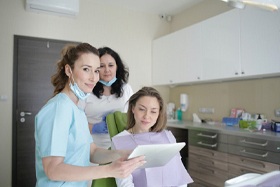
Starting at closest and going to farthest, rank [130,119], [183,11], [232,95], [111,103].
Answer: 1. [130,119]
2. [111,103]
3. [232,95]
4. [183,11]

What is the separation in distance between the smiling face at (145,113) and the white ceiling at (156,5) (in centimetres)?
247

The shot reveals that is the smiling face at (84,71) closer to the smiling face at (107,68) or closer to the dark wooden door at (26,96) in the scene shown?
the smiling face at (107,68)

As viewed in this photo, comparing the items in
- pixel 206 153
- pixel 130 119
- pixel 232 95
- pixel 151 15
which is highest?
pixel 151 15

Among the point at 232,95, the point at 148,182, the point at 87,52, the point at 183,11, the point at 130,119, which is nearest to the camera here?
the point at 87,52

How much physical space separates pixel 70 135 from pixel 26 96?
2506 millimetres

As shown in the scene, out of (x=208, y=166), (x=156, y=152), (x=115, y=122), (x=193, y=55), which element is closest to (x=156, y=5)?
(x=193, y=55)

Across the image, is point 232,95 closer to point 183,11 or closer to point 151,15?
point 183,11

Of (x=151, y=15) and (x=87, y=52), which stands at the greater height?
(x=151, y=15)

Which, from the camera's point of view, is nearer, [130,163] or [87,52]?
[130,163]

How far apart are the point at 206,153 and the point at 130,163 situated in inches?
80.1

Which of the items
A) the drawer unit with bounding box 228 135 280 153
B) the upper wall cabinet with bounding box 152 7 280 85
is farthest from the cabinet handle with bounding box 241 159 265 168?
the upper wall cabinet with bounding box 152 7 280 85

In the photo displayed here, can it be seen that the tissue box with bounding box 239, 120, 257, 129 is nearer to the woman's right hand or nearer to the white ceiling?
the white ceiling

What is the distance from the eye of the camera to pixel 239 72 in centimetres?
261

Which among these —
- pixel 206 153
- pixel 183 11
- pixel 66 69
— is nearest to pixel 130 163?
pixel 66 69
